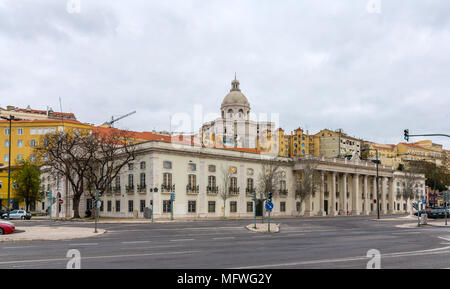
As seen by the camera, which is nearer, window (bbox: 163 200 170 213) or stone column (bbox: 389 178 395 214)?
window (bbox: 163 200 170 213)

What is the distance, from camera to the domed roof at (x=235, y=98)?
11525cm

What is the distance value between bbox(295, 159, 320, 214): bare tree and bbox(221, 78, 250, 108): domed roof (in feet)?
138

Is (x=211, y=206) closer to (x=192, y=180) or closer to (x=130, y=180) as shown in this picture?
(x=192, y=180)

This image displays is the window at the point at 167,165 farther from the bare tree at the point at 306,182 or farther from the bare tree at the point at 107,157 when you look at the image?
the bare tree at the point at 306,182

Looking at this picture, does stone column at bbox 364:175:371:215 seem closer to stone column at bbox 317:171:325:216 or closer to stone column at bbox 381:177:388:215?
stone column at bbox 381:177:388:215

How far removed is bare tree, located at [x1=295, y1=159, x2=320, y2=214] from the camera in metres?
74.0

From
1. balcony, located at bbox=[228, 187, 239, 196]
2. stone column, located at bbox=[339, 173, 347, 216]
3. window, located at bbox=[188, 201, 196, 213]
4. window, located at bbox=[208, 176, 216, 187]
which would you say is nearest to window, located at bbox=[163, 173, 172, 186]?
window, located at bbox=[188, 201, 196, 213]

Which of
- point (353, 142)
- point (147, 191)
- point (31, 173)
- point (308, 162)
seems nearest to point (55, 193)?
point (31, 173)

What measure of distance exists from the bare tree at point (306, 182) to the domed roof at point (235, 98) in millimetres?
42101

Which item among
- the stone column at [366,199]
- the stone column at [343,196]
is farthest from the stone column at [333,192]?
the stone column at [366,199]

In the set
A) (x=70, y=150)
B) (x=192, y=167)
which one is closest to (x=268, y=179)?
(x=192, y=167)

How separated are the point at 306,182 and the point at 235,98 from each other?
46447 millimetres
